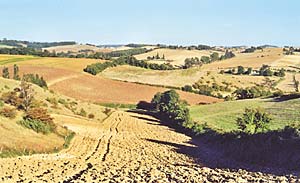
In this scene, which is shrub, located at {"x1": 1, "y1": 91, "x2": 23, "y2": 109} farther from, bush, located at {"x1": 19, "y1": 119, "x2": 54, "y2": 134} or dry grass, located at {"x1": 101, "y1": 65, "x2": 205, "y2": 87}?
dry grass, located at {"x1": 101, "y1": 65, "x2": 205, "y2": 87}

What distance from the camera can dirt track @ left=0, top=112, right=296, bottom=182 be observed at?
26953 mm

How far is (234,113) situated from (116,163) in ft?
147

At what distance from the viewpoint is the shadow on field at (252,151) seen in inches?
1352

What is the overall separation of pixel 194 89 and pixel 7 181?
103 meters

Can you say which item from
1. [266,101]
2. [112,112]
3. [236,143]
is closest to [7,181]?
[236,143]

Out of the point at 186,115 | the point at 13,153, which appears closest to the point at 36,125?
the point at 13,153

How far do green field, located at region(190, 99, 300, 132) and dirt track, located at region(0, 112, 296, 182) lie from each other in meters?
9.26

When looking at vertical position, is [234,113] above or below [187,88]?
above

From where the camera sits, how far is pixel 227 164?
36.6 m

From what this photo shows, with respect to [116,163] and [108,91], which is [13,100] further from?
[108,91]

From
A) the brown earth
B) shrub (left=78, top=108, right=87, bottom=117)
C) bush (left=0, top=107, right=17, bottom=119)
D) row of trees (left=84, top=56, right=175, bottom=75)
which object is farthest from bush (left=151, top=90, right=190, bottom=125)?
row of trees (left=84, top=56, right=175, bottom=75)

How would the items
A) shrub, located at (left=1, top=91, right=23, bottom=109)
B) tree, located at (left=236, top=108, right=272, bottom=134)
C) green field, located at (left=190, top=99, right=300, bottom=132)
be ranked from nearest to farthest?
1. tree, located at (left=236, top=108, right=272, bottom=134)
2. shrub, located at (left=1, top=91, right=23, bottom=109)
3. green field, located at (left=190, top=99, right=300, bottom=132)

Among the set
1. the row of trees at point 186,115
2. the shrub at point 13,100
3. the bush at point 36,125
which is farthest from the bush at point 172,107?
the bush at point 36,125

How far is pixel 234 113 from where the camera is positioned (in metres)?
76.3
